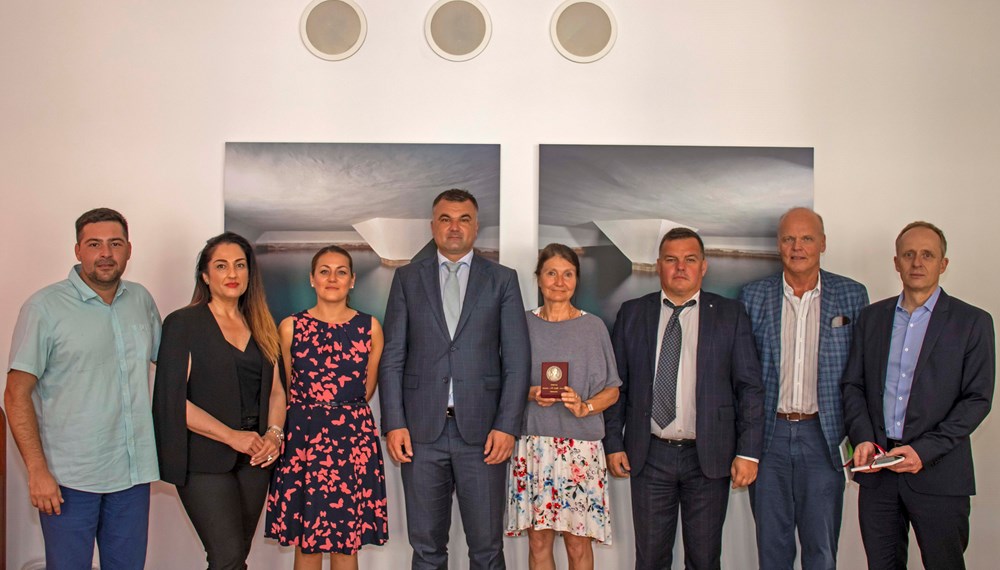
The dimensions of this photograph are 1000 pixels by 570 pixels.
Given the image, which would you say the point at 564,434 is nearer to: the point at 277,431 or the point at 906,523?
the point at 277,431

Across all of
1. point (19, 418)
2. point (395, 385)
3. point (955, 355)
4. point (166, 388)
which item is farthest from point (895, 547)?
point (19, 418)

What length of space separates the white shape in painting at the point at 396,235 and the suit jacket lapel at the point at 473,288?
56 cm

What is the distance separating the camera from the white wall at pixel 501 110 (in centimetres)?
391

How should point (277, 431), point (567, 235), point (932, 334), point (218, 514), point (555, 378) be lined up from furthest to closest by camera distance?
1. point (567, 235)
2. point (555, 378)
3. point (277, 431)
4. point (932, 334)
5. point (218, 514)

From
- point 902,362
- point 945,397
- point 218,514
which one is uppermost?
point 902,362

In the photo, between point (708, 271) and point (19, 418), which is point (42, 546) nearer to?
point (19, 418)

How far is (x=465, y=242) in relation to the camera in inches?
137

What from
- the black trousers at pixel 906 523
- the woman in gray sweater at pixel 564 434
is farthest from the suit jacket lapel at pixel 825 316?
the woman in gray sweater at pixel 564 434

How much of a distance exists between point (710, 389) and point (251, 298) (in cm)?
202

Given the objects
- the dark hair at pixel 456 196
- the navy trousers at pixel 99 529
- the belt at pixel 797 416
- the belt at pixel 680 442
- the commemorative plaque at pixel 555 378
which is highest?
the dark hair at pixel 456 196

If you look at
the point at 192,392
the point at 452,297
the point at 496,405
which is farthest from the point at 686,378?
the point at 192,392

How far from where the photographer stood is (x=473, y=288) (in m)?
3.40

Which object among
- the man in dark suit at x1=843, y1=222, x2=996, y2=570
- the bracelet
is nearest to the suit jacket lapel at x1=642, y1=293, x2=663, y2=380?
the man in dark suit at x1=843, y1=222, x2=996, y2=570

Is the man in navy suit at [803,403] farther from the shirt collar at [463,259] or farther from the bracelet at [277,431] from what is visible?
the bracelet at [277,431]
